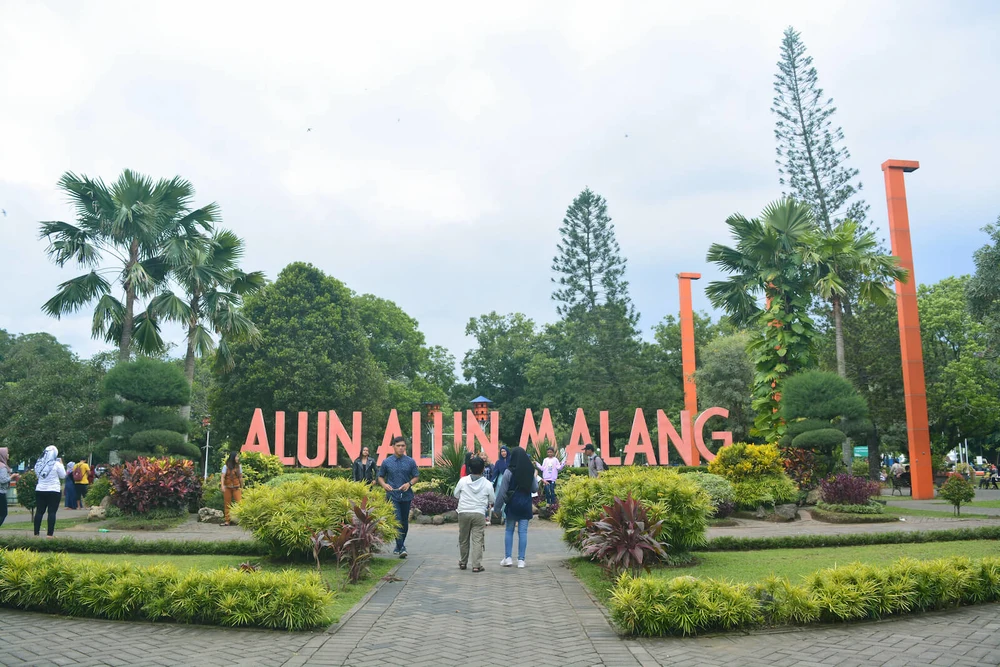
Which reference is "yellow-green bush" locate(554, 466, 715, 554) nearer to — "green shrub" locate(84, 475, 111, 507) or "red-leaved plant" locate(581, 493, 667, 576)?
"red-leaved plant" locate(581, 493, 667, 576)

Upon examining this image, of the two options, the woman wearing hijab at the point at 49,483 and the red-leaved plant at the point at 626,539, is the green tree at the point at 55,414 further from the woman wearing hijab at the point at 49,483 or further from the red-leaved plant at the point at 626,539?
the red-leaved plant at the point at 626,539

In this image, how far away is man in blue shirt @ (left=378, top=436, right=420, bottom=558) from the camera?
10.4 metres

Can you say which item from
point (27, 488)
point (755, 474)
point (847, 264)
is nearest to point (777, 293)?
point (847, 264)

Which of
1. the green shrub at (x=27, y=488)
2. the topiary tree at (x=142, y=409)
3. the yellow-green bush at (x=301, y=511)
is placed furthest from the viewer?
the green shrub at (x=27, y=488)

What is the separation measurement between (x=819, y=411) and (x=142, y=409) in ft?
52.6

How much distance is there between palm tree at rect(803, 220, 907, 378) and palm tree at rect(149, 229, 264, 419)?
16832mm

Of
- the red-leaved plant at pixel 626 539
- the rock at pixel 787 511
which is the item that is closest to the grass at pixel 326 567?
the red-leaved plant at pixel 626 539

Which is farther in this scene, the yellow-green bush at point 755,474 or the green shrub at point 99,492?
the green shrub at point 99,492

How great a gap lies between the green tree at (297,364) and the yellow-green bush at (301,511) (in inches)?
956

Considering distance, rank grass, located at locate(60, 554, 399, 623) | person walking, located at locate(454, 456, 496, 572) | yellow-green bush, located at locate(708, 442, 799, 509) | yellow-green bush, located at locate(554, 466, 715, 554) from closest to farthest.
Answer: grass, located at locate(60, 554, 399, 623)
yellow-green bush, located at locate(554, 466, 715, 554)
person walking, located at locate(454, 456, 496, 572)
yellow-green bush, located at locate(708, 442, 799, 509)

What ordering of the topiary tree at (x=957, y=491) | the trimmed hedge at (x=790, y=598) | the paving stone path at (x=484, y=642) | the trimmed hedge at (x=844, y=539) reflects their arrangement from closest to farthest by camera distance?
the paving stone path at (x=484, y=642) < the trimmed hedge at (x=790, y=598) < the trimmed hedge at (x=844, y=539) < the topiary tree at (x=957, y=491)

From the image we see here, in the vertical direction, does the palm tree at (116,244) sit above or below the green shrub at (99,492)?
above

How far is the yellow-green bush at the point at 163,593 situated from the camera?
20.6ft

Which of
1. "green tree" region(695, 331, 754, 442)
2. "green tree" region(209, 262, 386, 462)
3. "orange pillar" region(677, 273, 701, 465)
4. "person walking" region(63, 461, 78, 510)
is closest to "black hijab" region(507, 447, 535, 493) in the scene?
"person walking" region(63, 461, 78, 510)
